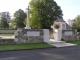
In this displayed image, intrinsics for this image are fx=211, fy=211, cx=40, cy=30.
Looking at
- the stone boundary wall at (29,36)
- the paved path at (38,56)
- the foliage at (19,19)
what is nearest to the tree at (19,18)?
the foliage at (19,19)

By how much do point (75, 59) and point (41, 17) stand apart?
36.4 m

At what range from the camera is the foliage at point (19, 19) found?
2776 inches

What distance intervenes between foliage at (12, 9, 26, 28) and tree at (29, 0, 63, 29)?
758 inches

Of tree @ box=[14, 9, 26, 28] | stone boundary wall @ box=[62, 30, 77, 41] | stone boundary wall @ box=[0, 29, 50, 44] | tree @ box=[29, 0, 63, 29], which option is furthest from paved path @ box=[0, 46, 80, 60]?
tree @ box=[14, 9, 26, 28]

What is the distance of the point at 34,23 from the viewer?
49344 millimetres

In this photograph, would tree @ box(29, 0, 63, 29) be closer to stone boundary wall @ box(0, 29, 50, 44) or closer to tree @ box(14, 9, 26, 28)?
tree @ box(14, 9, 26, 28)

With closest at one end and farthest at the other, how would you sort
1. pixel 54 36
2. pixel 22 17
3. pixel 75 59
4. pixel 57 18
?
pixel 75 59, pixel 54 36, pixel 57 18, pixel 22 17

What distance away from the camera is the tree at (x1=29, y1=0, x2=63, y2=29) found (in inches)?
1933

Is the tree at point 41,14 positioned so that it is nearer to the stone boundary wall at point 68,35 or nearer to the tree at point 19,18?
the stone boundary wall at point 68,35

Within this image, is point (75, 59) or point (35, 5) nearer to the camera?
point (75, 59)

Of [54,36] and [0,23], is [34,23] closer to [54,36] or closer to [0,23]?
[54,36]

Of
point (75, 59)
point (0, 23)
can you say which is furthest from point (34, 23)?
point (75, 59)

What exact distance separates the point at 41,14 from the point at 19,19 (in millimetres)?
24571

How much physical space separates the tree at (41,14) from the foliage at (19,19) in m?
19.3
